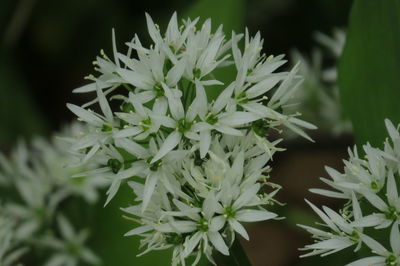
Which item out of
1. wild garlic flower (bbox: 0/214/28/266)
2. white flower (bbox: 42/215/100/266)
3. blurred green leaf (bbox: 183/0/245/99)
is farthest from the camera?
white flower (bbox: 42/215/100/266)

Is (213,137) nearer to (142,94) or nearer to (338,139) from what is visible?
(142,94)

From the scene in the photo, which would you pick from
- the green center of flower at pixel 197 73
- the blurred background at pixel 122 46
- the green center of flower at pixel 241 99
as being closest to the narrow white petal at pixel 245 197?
the green center of flower at pixel 241 99

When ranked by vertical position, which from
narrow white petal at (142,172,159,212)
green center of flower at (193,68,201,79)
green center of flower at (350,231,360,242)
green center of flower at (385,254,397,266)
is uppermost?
green center of flower at (193,68,201,79)

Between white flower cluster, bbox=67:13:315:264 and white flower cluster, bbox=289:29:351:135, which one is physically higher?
white flower cluster, bbox=289:29:351:135

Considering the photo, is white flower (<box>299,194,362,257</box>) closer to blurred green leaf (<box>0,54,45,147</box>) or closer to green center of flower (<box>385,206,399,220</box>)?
green center of flower (<box>385,206,399,220</box>)

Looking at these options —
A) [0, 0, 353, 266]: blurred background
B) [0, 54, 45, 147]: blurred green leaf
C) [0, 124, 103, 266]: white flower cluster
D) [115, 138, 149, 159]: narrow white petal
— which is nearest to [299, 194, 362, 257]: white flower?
[115, 138, 149, 159]: narrow white petal

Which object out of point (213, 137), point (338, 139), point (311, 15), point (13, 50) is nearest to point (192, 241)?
point (213, 137)

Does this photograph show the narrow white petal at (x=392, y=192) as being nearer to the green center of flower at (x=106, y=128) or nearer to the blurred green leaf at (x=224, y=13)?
the green center of flower at (x=106, y=128)

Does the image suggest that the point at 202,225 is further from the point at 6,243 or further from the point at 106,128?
the point at 6,243

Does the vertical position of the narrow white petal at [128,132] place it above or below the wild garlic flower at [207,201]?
above
